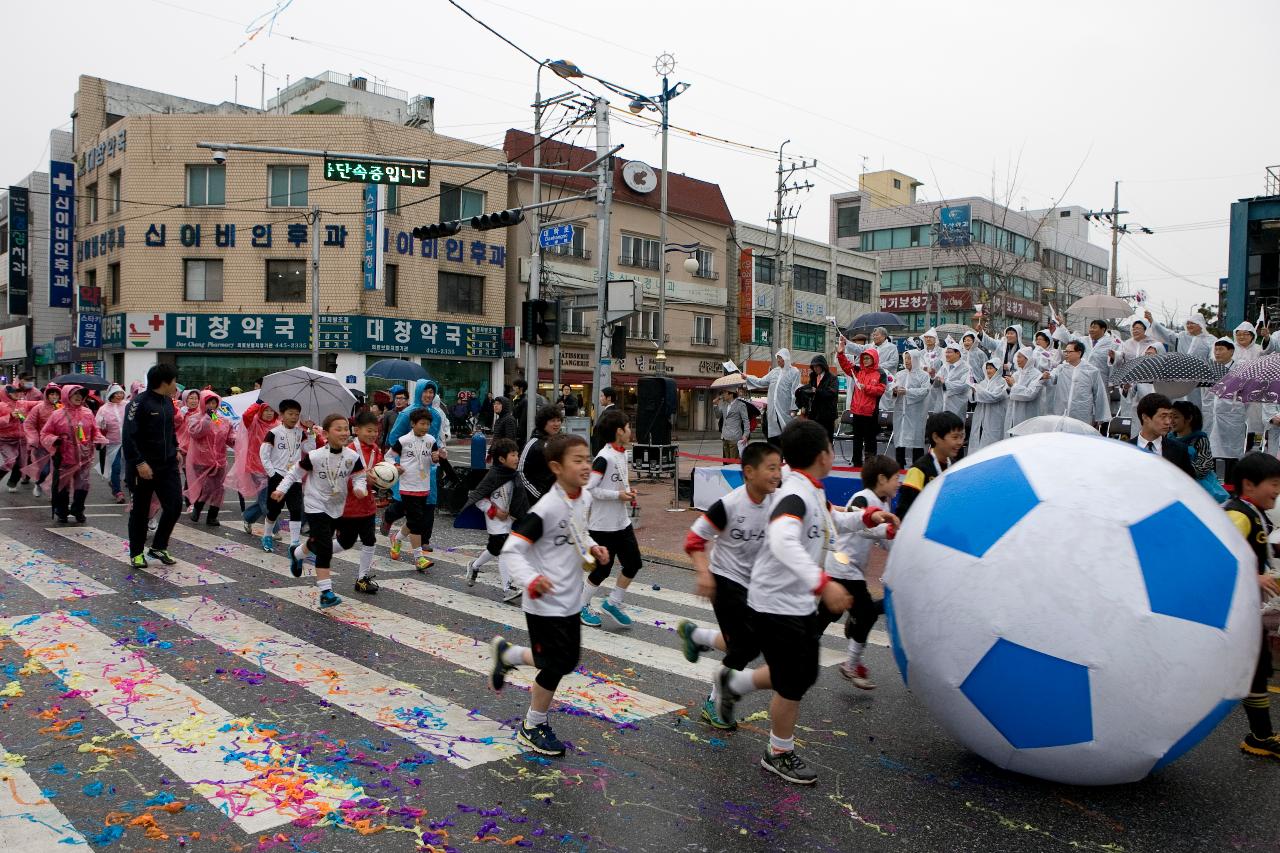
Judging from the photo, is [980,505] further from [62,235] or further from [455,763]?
[62,235]

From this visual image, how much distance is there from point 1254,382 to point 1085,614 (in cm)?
698

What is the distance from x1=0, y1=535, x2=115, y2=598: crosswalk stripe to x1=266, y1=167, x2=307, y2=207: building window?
1000 inches

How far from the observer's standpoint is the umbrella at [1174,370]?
988 cm

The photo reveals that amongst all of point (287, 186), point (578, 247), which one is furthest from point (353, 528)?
point (578, 247)

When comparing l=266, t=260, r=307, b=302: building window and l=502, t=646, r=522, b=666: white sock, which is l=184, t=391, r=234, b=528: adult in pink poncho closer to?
l=502, t=646, r=522, b=666: white sock

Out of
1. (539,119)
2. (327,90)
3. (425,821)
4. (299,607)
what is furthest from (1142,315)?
(327,90)

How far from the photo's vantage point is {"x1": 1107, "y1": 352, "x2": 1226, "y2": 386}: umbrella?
9.88 meters

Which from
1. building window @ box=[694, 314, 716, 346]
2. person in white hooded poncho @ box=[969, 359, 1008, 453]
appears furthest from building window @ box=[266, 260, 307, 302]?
person in white hooded poncho @ box=[969, 359, 1008, 453]

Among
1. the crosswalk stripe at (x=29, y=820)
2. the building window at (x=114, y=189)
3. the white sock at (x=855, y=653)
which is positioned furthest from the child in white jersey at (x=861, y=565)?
the building window at (x=114, y=189)

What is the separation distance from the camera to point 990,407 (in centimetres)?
1373

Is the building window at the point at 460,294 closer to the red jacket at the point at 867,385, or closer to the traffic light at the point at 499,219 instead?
the traffic light at the point at 499,219

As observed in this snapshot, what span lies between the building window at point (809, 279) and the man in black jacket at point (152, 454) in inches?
1664

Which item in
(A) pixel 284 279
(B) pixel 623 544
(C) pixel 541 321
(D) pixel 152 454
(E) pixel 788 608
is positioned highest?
(A) pixel 284 279

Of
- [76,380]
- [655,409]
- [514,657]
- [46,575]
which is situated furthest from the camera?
[76,380]
